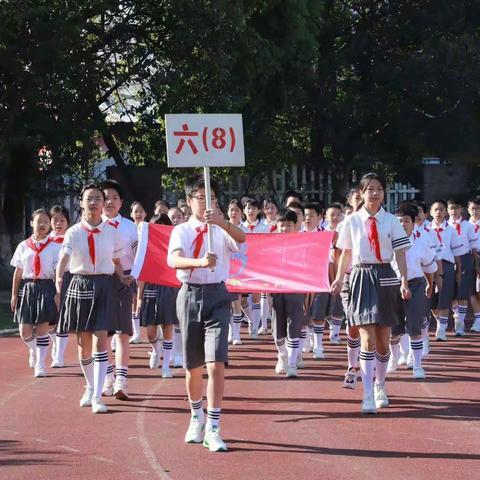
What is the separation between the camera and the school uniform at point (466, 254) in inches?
660

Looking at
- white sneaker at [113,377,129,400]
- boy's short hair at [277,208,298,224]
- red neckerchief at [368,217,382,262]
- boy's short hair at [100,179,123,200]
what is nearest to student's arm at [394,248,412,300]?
red neckerchief at [368,217,382,262]

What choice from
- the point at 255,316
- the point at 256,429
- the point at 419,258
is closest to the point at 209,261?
the point at 256,429

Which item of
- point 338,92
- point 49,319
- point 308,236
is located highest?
point 338,92

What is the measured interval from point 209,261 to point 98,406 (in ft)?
8.22

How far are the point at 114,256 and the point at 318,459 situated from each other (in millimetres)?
3239

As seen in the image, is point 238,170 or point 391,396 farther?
point 238,170

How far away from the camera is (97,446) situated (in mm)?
8328

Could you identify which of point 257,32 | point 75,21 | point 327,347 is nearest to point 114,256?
point 327,347

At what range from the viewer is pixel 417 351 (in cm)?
1191

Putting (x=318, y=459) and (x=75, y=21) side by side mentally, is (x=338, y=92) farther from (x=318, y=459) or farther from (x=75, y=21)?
(x=318, y=459)

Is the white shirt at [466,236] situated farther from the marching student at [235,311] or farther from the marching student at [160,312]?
the marching student at [160,312]

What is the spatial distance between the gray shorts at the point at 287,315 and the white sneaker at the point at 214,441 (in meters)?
3.85

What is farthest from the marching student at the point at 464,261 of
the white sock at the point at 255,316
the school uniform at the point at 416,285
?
the school uniform at the point at 416,285

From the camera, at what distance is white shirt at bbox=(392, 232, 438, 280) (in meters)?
12.0
